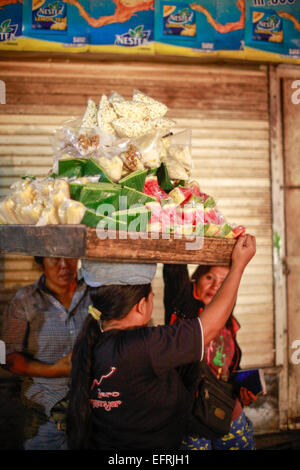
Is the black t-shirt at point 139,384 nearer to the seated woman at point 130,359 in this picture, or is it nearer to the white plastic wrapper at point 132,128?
the seated woman at point 130,359

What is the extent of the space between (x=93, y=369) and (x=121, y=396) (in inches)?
7.6

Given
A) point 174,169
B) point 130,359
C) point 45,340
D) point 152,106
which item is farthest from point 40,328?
point 152,106

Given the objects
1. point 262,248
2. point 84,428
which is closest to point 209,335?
point 84,428

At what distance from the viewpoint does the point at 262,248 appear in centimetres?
414

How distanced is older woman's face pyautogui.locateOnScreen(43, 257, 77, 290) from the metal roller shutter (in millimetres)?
1173

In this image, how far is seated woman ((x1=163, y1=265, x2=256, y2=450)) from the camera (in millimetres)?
2393

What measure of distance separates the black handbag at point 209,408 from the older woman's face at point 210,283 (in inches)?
22.6

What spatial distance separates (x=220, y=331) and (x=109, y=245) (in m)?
1.28

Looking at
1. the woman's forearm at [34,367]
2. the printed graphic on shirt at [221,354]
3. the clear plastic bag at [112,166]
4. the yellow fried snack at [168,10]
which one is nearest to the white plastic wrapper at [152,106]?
the clear plastic bag at [112,166]

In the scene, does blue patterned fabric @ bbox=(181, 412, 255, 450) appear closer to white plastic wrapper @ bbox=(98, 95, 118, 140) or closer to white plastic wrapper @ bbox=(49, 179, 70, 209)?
white plastic wrapper @ bbox=(49, 179, 70, 209)

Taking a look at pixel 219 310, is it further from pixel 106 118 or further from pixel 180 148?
pixel 106 118

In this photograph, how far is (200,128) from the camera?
4.09 meters

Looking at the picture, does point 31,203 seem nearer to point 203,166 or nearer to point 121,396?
point 121,396
